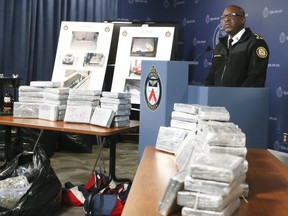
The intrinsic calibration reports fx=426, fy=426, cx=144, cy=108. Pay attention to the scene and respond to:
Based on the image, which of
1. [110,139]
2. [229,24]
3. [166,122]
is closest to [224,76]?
[229,24]

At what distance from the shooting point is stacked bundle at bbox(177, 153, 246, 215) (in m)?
1.03

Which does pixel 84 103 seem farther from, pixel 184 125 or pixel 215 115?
pixel 215 115

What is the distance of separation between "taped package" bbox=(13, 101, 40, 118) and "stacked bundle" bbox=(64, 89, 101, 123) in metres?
0.35

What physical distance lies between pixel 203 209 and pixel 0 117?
2906 millimetres

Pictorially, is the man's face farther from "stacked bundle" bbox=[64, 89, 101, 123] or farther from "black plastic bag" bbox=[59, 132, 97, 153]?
"black plastic bag" bbox=[59, 132, 97, 153]

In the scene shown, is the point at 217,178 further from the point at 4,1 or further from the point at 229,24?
the point at 4,1

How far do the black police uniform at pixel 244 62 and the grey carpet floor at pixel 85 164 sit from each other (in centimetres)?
153

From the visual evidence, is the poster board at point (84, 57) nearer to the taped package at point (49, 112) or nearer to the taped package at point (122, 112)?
the taped package at point (49, 112)

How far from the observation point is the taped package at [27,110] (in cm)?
358

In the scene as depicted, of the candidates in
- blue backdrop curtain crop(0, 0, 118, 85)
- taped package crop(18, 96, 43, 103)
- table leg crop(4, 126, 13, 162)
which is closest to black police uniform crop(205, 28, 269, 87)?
taped package crop(18, 96, 43, 103)

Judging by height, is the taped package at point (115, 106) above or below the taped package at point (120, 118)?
above

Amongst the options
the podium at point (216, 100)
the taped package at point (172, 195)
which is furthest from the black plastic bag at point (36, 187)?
the taped package at point (172, 195)

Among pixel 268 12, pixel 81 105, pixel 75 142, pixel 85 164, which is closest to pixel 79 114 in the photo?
pixel 81 105

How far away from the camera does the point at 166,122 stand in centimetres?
225
